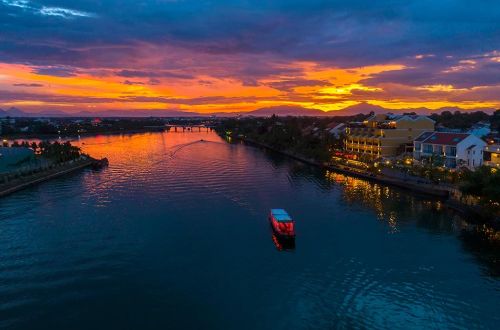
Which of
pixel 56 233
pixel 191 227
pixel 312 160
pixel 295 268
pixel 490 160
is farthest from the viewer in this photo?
pixel 312 160

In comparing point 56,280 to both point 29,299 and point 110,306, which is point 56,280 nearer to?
point 29,299

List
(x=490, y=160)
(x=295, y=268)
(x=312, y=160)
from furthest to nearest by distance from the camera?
(x=312, y=160) → (x=490, y=160) → (x=295, y=268)

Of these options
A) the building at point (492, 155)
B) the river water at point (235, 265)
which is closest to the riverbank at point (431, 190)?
the river water at point (235, 265)

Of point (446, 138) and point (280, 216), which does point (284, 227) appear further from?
point (446, 138)

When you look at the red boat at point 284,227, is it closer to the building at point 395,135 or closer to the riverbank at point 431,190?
the riverbank at point 431,190

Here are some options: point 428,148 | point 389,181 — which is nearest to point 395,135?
point 428,148

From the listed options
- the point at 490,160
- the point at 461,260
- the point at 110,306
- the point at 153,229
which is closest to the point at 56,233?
the point at 153,229

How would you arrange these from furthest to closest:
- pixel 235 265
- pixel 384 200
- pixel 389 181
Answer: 1. pixel 389 181
2. pixel 384 200
3. pixel 235 265
